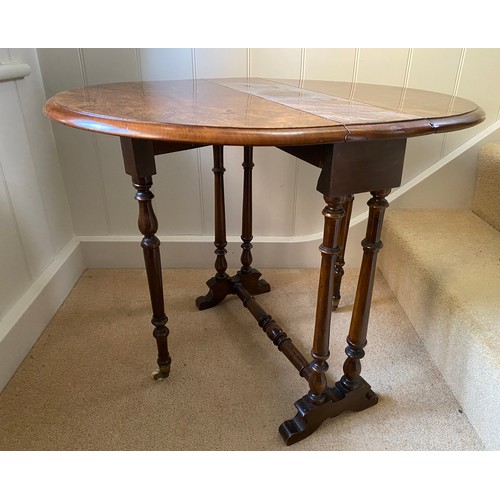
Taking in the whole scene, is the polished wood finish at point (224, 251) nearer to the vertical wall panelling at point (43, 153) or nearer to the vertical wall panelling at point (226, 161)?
the vertical wall panelling at point (226, 161)

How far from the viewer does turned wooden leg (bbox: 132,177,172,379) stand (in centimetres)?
86

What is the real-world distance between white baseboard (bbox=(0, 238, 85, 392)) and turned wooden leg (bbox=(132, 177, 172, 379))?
1.26ft

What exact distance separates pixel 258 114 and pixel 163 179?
2.83ft

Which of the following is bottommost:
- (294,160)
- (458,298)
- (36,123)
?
(458,298)

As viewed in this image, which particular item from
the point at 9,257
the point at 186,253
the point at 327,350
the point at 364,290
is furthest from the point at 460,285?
the point at 9,257

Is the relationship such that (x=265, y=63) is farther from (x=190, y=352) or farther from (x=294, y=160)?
(x=190, y=352)

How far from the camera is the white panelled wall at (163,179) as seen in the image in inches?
46.1

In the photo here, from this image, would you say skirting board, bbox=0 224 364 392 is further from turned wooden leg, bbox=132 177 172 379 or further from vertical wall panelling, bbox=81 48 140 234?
turned wooden leg, bbox=132 177 172 379

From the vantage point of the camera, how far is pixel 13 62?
1.14m

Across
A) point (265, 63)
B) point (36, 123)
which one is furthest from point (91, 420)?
point (265, 63)

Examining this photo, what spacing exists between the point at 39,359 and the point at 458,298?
1.11 metres

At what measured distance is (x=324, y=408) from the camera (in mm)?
927

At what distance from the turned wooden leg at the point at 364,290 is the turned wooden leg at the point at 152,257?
45 cm

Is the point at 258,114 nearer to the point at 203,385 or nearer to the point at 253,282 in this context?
the point at 203,385
